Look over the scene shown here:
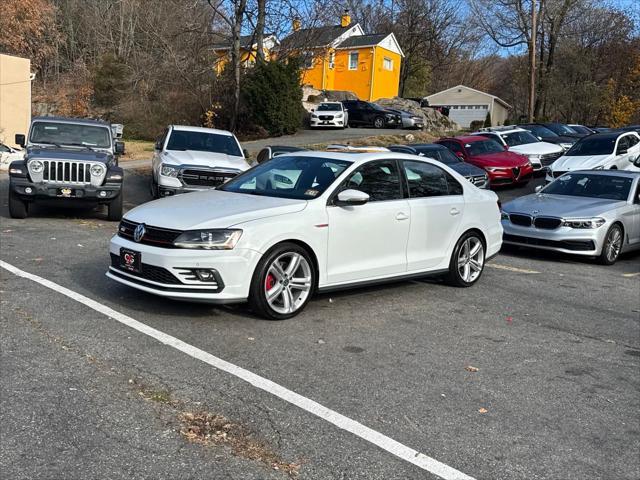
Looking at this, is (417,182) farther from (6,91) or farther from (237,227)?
(6,91)

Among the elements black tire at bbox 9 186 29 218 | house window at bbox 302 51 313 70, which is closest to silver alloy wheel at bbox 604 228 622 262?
black tire at bbox 9 186 29 218

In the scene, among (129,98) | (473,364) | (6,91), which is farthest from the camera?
(129,98)

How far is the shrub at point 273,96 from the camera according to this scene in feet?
97.4

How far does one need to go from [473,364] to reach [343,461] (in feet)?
6.66

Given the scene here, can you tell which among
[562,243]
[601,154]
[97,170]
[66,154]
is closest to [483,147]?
[601,154]

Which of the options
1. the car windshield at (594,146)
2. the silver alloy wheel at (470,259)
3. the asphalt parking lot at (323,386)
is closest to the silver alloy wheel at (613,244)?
the asphalt parking lot at (323,386)

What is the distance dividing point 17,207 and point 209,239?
722 centimetres

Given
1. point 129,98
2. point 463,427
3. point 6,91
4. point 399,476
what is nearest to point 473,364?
point 463,427

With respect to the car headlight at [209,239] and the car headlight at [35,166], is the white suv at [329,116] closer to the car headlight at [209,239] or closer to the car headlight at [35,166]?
the car headlight at [35,166]

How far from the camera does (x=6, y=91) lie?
28.3 metres

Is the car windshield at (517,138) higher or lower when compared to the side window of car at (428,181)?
higher

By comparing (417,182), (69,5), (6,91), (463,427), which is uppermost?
(69,5)

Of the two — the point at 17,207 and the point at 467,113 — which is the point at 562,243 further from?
the point at 467,113

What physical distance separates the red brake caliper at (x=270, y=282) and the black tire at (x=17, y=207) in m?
7.21
